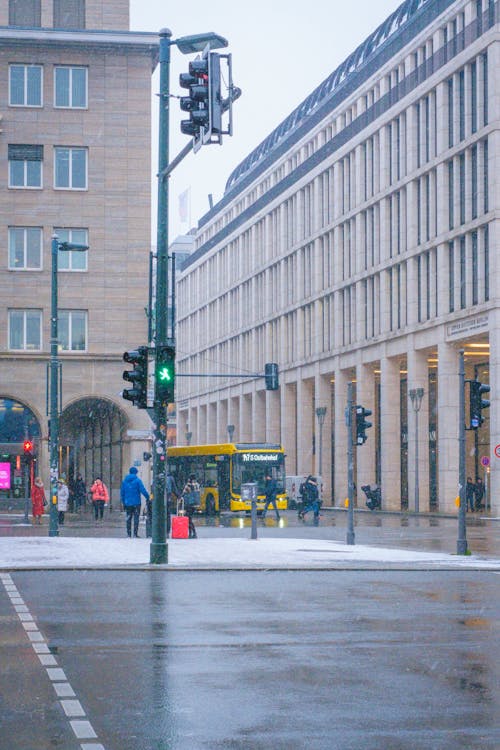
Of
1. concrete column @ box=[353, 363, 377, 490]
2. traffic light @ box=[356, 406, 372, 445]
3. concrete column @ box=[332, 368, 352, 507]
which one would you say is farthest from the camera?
concrete column @ box=[332, 368, 352, 507]

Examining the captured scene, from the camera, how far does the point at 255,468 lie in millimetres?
57062

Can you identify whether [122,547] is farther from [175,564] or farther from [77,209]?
[77,209]

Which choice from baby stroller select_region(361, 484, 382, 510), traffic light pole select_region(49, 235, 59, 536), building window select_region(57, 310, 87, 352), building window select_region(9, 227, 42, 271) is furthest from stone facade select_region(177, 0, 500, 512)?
traffic light pole select_region(49, 235, 59, 536)

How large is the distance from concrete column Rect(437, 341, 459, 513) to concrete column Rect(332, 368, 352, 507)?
1711cm

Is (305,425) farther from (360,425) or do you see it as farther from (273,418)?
(360,425)

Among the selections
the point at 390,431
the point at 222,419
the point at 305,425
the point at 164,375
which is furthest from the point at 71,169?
the point at 222,419

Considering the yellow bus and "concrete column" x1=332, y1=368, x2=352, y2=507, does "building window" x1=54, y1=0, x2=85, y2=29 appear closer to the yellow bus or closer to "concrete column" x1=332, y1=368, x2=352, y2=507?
the yellow bus

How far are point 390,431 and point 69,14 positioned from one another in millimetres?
28780

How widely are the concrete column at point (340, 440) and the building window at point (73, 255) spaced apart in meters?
29.5

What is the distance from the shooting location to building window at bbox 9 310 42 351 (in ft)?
182

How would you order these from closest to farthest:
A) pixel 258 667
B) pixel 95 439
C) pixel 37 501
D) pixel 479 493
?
pixel 258 667, pixel 37 501, pixel 95 439, pixel 479 493

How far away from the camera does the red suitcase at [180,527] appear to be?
34.5 meters

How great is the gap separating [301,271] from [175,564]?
69.3 m

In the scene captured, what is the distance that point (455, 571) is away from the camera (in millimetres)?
23062
